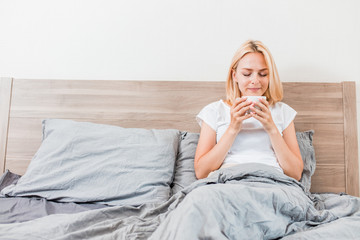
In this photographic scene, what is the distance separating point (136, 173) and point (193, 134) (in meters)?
0.36

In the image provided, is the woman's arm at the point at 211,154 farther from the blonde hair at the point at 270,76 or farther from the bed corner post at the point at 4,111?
the bed corner post at the point at 4,111

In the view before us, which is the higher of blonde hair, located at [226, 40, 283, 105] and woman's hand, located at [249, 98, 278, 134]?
blonde hair, located at [226, 40, 283, 105]

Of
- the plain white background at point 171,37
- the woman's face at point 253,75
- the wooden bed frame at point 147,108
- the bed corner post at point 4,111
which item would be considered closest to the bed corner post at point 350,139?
the wooden bed frame at point 147,108

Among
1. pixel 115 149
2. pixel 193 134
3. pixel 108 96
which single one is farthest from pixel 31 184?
pixel 193 134

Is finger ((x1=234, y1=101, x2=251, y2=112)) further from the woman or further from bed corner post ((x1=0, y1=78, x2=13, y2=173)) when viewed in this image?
bed corner post ((x1=0, y1=78, x2=13, y2=173))

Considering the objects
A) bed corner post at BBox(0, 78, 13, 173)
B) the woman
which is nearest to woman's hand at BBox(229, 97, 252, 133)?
the woman

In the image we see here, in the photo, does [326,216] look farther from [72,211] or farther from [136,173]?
[72,211]

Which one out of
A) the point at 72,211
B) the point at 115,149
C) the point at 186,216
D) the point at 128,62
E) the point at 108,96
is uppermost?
the point at 128,62

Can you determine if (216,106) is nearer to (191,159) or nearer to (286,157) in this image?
(191,159)

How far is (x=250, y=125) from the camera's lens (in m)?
1.24

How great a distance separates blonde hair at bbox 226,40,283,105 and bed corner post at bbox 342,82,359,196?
41 centimetres

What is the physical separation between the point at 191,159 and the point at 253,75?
1.53 ft

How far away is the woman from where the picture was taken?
3.74 feet

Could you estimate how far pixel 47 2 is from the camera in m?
1.67
